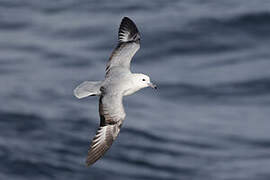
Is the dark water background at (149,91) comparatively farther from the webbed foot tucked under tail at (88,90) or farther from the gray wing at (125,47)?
the webbed foot tucked under tail at (88,90)

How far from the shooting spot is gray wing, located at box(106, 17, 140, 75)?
445 inches

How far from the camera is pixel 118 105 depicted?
1023 centimetres

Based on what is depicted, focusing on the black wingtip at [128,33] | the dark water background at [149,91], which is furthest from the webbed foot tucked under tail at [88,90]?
the dark water background at [149,91]

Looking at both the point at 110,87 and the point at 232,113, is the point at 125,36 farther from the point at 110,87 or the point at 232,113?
the point at 232,113

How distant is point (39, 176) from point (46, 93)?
4.45m

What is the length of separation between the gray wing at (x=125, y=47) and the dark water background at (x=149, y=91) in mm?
7391

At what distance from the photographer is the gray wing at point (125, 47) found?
37.1 ft

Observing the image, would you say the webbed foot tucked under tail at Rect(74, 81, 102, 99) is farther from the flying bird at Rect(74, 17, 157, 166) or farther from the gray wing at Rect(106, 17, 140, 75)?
the gray wing at Rect(106, 17, 140, 75)

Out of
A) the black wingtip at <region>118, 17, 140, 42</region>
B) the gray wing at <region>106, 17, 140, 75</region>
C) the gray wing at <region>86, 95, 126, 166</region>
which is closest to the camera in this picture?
the gray wing at <region>86, 95, 126, 166</region>

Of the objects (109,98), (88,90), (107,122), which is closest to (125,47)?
(88,90)

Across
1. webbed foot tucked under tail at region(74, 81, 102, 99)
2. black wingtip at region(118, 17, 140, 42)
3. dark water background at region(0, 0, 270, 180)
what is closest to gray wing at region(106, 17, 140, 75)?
black wingtip at region(118, 17, 140, 42)

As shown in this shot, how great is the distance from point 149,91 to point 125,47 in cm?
1113

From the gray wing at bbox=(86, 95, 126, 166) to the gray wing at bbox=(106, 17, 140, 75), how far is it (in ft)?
3.33

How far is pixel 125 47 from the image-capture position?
38.0 feet
